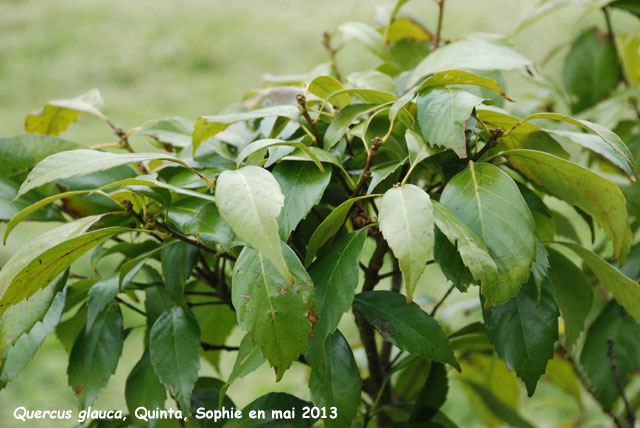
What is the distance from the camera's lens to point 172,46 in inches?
106

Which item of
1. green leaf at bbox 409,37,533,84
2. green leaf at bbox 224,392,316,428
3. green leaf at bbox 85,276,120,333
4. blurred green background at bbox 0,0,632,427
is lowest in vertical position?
blurred green background at bbox 0,0,632,427

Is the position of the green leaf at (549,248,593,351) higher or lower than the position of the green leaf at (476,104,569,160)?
lower

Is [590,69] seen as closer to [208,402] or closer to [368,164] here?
[368,164]

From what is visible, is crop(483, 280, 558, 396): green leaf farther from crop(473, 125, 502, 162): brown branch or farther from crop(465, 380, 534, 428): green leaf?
crop(465, 380, 534, 428): green leaf

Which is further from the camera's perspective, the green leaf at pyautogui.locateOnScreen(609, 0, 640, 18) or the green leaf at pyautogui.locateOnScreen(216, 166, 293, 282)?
the green leaf at pyautogui.locateOnScreen(609, 0, 640, 18)

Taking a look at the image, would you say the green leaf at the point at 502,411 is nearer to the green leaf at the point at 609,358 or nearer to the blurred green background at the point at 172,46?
the green leaf at the point at 609,358

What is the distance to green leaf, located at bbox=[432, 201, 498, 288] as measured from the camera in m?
0.35

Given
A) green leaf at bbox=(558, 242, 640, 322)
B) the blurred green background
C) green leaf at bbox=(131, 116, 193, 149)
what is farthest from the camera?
the blurred green background

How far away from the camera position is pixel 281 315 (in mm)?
371

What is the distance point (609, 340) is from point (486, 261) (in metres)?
0.32

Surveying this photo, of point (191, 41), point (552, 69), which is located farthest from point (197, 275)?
point (191, 41)

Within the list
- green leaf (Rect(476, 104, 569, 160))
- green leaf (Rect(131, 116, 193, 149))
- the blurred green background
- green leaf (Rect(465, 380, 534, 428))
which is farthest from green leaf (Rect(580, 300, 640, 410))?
the blurred green background

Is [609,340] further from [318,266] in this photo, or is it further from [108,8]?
[108,8]

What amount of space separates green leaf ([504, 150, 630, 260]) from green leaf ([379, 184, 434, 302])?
11cm
